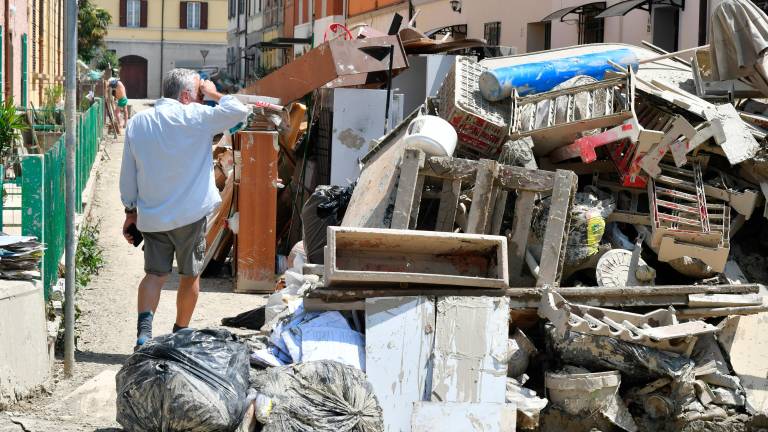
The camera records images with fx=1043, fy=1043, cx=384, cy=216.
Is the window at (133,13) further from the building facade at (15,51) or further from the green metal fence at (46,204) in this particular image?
the green metal fence at (46,204)

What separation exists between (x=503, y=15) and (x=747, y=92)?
1603 centimetres

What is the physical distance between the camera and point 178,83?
5918mm

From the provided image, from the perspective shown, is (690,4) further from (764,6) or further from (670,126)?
(670,126)

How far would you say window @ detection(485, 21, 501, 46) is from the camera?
24.2 meters

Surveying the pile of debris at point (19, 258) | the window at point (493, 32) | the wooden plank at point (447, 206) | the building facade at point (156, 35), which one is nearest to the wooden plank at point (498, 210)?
the wooden plank at point (447, 206)

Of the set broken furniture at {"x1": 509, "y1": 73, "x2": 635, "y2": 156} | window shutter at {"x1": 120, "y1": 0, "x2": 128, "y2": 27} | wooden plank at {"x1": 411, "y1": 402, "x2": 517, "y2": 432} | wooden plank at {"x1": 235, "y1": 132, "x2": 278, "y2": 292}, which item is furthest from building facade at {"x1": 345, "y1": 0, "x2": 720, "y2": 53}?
window shutter at {"x1": 120, "y1": 0, "x2": 128, "y2": 27}

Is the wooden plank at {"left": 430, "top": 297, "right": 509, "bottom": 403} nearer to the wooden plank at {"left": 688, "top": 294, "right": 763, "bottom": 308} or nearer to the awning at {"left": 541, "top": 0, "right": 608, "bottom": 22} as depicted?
the wooden plank at {"left": 688, "top": 294, "right": 763, "bottom": 308}

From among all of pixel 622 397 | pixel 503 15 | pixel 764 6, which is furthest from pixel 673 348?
pixel 503 15

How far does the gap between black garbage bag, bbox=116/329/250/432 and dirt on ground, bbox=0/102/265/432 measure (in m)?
0.52

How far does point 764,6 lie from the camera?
13750 millimetres

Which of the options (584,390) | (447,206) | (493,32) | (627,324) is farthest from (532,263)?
(493,32)

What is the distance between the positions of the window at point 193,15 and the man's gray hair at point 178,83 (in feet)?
197

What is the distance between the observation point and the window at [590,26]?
63.9 feet

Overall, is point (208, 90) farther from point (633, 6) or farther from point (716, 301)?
point (633, 6)
